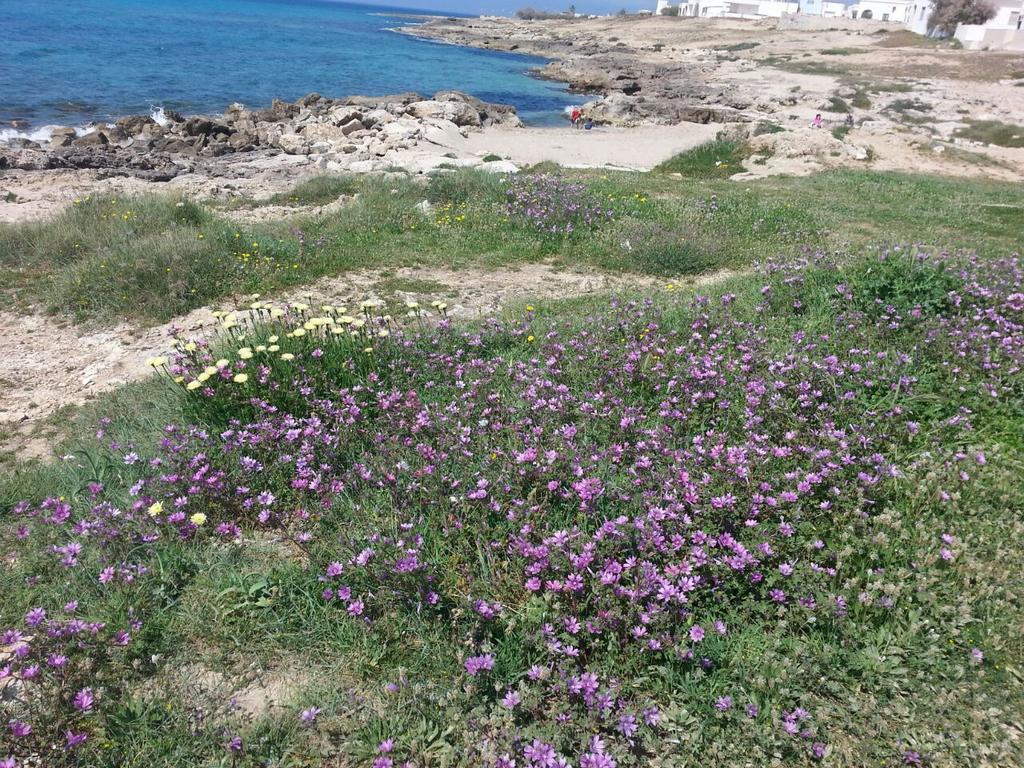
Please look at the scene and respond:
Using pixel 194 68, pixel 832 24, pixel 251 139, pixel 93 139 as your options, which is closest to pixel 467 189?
pixel 251 139

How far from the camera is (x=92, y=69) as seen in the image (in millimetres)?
42594

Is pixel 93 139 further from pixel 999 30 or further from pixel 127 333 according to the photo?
pixel 999 30

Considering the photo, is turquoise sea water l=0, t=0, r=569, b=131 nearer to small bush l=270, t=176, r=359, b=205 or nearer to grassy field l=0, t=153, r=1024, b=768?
small bush l=270, t=176, r=359, b=205

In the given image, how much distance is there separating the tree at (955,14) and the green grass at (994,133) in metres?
64.8

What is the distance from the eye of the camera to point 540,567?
3.39 m

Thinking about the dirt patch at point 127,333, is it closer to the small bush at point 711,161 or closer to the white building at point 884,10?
the small bush at point 711,161

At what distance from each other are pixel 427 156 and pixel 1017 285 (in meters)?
19.8

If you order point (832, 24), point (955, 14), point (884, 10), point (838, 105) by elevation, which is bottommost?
point (838, 105)

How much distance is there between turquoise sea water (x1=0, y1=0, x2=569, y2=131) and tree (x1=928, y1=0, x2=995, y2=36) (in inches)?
1997

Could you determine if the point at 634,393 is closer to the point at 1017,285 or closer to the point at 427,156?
the point at 1017,285

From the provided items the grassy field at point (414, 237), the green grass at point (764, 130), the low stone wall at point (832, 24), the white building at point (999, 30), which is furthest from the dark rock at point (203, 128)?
the low stone wall at point (832, 24)

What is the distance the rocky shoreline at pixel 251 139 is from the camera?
70.0 ft

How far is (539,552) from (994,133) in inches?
1281

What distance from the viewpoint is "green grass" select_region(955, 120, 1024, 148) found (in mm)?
25116
